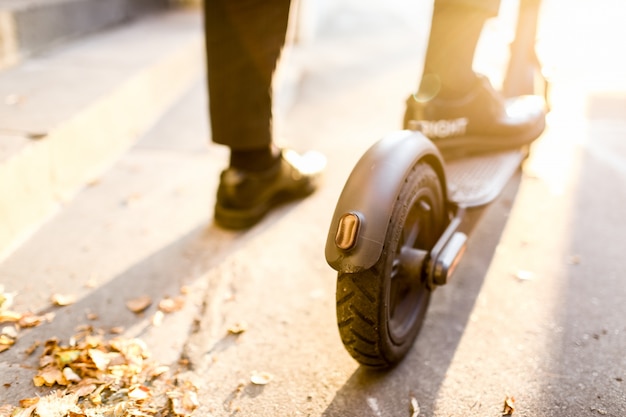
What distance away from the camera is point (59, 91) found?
277cm

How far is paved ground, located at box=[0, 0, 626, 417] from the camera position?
4.80 feet

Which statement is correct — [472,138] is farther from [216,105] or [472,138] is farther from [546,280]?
[216,105]

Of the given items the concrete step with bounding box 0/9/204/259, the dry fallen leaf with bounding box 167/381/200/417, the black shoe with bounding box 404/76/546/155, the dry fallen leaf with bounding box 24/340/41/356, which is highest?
the black shoe with bounding box 404/76/546/155

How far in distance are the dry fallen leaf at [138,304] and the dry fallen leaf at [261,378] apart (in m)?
0.44

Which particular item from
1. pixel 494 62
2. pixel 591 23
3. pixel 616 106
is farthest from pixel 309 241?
pixel 591 23

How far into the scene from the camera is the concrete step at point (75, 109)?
2139 mm

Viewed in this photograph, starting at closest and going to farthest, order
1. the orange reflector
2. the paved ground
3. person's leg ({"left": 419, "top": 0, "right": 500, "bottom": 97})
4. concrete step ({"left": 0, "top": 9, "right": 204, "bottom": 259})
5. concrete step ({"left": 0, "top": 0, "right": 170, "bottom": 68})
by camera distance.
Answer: the orange reflector
the paved ground
person's leg ({"left": 419, "top": 0, "right": 500, "bottom": 97})
concrete step ({"left": 0, "top": 9, "right": 204, "bottom": 259})
concrete step ({"left": 0, "top": 0, "right": 170, "bottom": 68})

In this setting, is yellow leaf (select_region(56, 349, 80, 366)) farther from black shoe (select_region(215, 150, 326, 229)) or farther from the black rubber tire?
black shoe (select_region(215, 150, 326, 229))

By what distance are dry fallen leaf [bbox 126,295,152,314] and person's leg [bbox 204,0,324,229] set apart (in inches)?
19.5

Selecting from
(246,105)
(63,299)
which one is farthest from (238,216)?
(63,299)

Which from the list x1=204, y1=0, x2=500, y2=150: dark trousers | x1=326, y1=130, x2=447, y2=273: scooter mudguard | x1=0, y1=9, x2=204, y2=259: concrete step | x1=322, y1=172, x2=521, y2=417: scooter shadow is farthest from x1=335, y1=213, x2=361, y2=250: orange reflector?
x1=0, y1=9, x2=204, y2=259: concrete step

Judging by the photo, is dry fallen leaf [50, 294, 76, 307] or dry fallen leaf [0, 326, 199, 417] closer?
dry fallen leaf [0, 326, 199, 417]

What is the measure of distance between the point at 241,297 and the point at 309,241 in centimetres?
40

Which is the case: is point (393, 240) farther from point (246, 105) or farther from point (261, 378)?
point (246, 105)
